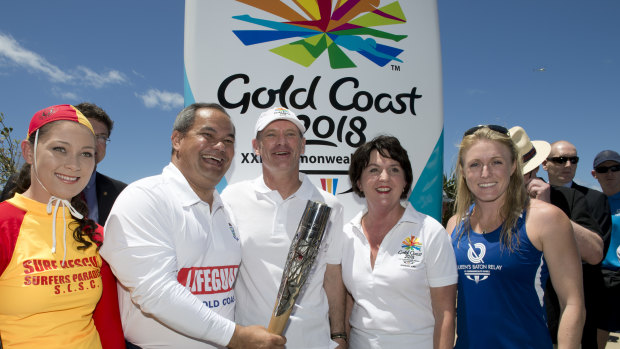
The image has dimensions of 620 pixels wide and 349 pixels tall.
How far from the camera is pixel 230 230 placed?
1970mm

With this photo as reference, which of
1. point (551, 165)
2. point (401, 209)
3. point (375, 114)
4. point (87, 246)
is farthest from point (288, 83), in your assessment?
point (551, 165)

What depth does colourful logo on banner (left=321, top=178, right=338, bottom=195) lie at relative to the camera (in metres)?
2.77

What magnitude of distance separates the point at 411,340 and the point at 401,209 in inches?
28.2

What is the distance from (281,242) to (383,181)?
68 cm

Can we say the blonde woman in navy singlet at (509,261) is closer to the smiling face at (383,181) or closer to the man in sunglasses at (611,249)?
the smiling face at (383,181)

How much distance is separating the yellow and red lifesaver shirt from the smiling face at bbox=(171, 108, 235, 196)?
1.84 feet

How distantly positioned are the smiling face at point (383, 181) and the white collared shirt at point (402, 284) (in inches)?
6.3

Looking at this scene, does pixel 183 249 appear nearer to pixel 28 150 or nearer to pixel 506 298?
pixel 28 150

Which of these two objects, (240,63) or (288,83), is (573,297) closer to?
(288,83)

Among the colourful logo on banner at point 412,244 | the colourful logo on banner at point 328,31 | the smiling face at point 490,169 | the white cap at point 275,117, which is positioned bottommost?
the colourful logo on banner at point 412,244

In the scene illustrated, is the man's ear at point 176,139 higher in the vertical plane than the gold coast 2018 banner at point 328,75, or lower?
lower

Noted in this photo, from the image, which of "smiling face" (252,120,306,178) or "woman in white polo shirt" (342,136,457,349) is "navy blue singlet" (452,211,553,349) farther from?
"smiling face" (252,120,306,178)

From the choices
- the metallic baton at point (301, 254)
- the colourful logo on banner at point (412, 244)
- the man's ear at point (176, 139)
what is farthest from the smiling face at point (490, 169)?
the man's ear at point (176, 139)

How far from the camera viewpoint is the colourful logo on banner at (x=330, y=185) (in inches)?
109
